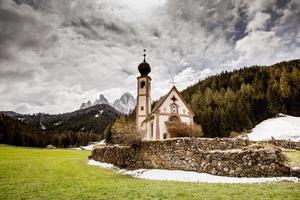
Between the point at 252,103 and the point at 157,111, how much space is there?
2344 inches

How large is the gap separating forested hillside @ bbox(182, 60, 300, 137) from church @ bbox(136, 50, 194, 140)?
38096 mm

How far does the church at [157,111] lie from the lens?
5000 cm

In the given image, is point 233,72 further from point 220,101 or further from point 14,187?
point 14,187

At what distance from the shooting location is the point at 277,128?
258ft

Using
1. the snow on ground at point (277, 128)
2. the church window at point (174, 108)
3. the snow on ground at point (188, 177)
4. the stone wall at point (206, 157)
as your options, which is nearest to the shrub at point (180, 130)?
the church window at point (174, 108)

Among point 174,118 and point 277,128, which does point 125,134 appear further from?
point 277,128

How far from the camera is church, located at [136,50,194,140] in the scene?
50000 mm

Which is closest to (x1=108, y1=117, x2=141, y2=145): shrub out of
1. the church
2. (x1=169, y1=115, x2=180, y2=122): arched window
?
the church

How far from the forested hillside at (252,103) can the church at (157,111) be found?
38096 millimetres

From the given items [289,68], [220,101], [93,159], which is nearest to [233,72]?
[289,68]

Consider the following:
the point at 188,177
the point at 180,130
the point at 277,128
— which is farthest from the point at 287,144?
the point at 277,128

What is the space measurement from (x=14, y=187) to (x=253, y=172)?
13369 millimetres

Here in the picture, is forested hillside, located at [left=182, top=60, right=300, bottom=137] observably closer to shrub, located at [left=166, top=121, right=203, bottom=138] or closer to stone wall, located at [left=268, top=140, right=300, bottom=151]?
shrub, located at [left=166, top=121, right=203, bottom=138]

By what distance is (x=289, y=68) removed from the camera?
11481cm
